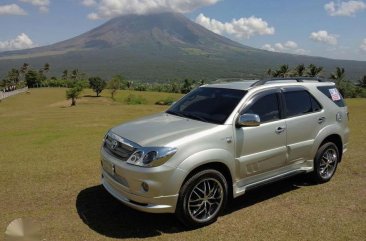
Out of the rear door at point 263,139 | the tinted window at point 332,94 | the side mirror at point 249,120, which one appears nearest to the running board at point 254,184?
the rear door at point 263,139

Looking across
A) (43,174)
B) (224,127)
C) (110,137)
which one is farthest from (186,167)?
(43,174)

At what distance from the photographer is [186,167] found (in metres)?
5.16

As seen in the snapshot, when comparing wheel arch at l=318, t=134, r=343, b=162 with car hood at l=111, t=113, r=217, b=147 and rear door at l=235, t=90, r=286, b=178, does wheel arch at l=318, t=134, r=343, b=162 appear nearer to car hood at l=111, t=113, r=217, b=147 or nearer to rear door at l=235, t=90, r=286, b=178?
rear door at l=235, t=90, r=286, b=178

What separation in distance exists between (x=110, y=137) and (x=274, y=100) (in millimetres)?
2816

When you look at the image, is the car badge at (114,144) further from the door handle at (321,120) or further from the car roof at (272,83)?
the door handle at (321,120)

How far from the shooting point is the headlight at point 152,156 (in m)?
5.08

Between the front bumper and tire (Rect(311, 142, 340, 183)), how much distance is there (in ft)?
10.8

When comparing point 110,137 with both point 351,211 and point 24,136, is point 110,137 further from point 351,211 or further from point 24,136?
point 24,136

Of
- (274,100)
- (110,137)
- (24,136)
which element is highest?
(274,100)

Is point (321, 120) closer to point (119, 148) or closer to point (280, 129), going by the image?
point (280, 129)

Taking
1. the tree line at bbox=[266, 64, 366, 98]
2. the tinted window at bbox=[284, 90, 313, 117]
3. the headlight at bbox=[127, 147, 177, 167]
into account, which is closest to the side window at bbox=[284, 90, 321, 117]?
the tinted window at bbox=[284, 90, 313, 117]

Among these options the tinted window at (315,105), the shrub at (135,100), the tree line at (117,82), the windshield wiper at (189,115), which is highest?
the tinted window at (315,105)

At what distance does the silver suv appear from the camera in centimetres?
516

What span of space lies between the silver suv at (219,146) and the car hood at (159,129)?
1cm
